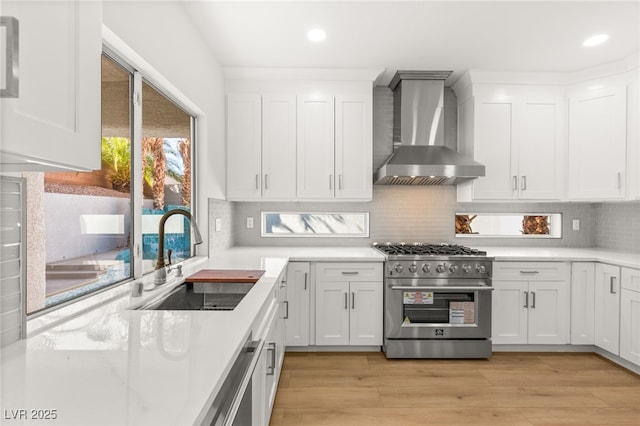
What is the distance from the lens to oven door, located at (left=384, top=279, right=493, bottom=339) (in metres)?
3.12

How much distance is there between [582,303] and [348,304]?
2.08 meters

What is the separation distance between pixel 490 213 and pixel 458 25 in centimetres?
204

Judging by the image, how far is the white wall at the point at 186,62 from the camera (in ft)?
5.55

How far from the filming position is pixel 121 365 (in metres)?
0.91

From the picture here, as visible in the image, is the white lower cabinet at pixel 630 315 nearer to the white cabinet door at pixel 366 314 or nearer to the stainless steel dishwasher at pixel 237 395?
the white cabinet door at pixel 366 314

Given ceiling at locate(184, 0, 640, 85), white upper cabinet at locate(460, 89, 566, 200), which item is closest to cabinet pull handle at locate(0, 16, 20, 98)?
ceiling at locate(184, 0, 640, 85)

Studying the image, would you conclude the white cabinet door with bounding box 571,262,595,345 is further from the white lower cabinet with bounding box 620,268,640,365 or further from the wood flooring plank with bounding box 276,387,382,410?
Result: the wood flooring plank with bounding box 276,387,382,410

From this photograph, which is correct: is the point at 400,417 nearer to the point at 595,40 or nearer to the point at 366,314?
the point at 366,314

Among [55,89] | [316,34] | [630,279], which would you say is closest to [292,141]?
[316,34]

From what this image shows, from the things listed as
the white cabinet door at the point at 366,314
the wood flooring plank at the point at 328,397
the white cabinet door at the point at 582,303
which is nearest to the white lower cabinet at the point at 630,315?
the white cabinet door at the point at 582,303

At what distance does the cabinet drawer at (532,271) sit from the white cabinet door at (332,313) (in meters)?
1.37

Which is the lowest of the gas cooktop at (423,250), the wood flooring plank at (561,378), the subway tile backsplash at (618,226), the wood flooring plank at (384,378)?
the wood flooring plank at (561,378)

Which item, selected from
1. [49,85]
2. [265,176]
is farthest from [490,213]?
[49,85]

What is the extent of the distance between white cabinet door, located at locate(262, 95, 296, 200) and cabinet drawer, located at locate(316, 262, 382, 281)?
31.3 inches
